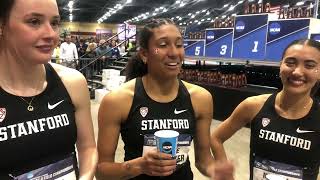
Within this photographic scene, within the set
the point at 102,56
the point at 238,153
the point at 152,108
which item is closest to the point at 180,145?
the point at 152,108

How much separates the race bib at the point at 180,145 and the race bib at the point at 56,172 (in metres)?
0.37

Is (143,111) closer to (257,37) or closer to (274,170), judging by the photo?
(274,170)

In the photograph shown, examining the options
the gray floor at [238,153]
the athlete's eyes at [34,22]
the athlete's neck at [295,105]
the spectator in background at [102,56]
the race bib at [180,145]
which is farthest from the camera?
the spectator in background at [102,56]

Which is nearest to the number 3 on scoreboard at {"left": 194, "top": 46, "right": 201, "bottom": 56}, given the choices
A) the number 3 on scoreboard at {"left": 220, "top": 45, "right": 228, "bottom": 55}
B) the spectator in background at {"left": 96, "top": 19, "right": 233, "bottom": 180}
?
the number 3 on scoreboard at {"left": 220, "top": 45, "right": 228, "bottom": 55}

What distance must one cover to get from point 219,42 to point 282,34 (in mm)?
1763

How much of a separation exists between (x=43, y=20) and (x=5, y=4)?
0.47ft

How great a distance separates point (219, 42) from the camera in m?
7.17

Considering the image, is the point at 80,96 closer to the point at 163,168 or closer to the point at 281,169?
the point at 163,168

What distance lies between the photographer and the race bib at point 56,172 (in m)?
1.30

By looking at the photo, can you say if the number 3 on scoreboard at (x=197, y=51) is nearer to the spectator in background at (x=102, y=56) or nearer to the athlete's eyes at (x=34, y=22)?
the spectator in background at (x=102, y=56)

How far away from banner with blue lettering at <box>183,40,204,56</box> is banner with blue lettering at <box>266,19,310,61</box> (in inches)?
86.4

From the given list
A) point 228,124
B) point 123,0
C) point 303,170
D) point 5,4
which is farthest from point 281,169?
point 123,0

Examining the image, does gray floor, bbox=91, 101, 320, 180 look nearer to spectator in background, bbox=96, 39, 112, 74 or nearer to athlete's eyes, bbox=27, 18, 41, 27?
athlete's eyes, bbox=27, 18, 41, 27

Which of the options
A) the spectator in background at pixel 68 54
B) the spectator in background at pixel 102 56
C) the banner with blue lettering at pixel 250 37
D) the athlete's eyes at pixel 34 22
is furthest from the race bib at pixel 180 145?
the spectator in background at pixel 102 56
